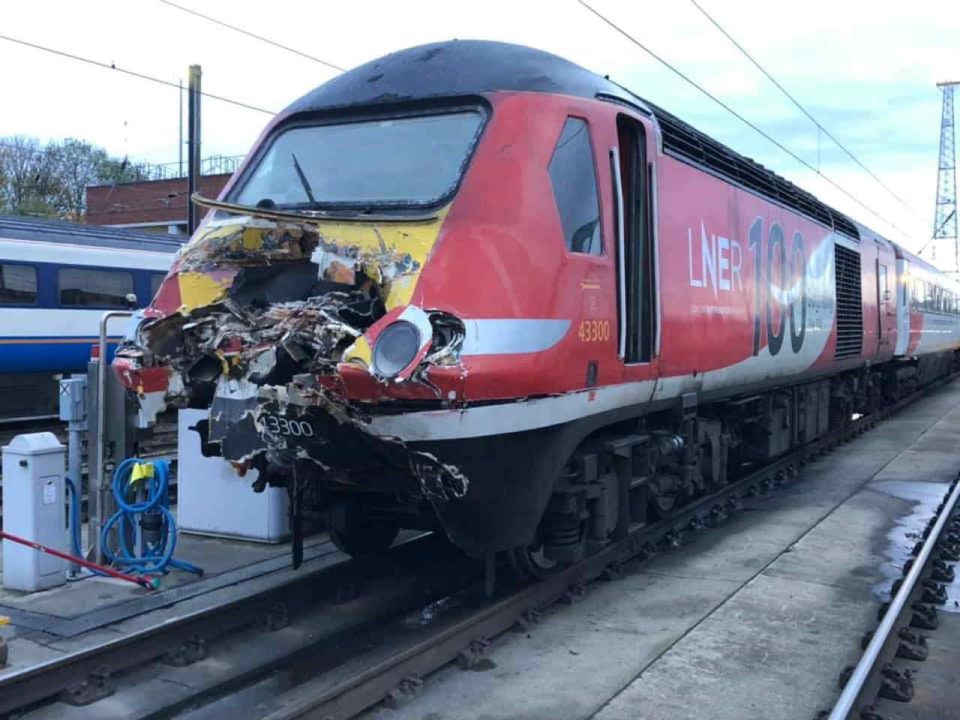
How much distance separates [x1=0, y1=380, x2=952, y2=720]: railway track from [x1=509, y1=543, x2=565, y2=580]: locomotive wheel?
0.07 metres

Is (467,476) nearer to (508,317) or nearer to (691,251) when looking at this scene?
(508,317)

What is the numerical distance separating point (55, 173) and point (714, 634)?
5752 centimetres

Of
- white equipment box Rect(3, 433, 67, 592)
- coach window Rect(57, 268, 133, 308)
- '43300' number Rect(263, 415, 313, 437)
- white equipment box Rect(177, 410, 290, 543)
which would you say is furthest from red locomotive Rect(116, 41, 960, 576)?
coach window Rect(57, 268, 133, 308)

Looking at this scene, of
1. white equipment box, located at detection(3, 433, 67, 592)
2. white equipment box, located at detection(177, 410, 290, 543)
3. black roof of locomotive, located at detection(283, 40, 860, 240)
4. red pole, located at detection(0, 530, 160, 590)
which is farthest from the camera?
white equipment box, located at detection(177, 410, 290, 543)

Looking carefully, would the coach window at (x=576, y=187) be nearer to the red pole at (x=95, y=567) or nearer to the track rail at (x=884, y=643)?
the track rail at (x=884, y=643)

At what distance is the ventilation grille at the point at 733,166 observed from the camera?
23.1ft

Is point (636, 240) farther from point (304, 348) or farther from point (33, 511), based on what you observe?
point (33, 511)

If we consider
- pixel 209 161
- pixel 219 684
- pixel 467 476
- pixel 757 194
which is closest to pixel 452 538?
pixel 467 476

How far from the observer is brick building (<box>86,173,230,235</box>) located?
43.4m

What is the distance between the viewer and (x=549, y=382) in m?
4.95

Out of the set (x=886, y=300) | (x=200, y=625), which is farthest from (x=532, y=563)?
(x=886, y=300)

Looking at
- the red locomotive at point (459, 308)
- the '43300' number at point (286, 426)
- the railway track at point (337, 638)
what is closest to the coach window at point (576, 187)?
the red locomotive at point (459, 308)

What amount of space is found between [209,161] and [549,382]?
128ft

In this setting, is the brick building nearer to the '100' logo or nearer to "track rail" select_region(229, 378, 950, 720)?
the '100' logo
